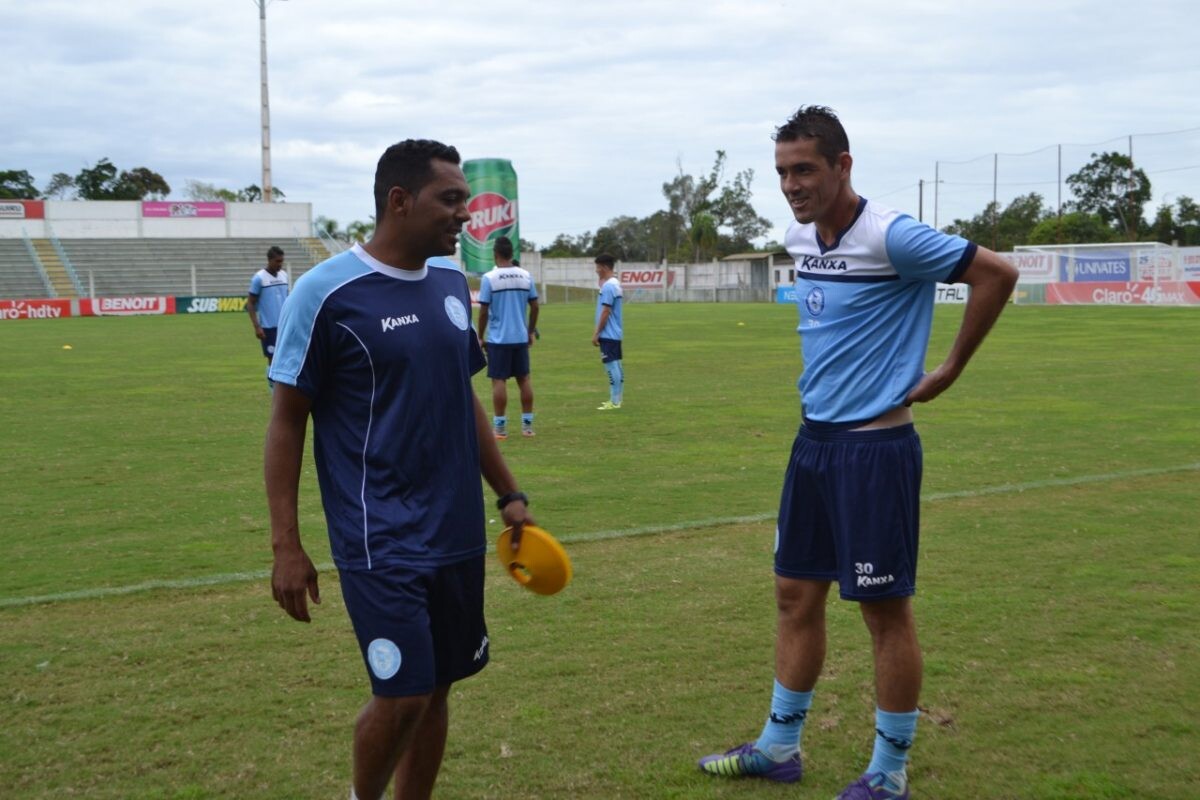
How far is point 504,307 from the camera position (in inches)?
518

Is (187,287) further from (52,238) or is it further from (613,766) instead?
(613,766)

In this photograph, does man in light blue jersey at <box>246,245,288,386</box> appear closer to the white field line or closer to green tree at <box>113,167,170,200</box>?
the white field line

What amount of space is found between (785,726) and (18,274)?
63.0m

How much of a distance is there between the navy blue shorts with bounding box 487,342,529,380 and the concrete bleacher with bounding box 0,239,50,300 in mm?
50580

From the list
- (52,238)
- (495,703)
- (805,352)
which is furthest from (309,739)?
(52,238)

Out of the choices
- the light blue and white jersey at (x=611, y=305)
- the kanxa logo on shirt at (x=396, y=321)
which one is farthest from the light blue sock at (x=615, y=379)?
the kanxa logo on shirt at (x=396, y=321)

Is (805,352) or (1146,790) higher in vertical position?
(805,352)

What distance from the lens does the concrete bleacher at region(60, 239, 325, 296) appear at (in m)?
61.0

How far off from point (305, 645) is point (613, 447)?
645cm

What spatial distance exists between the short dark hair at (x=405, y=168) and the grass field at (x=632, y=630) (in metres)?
2.02

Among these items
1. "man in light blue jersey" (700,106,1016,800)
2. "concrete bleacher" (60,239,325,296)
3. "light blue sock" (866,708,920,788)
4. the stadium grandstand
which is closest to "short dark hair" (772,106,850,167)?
"man in light blue jersey" (700,106,1016,800)

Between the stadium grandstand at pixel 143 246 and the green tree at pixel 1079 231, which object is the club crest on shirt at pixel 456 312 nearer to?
the stadium grandstand at pixel 143 246

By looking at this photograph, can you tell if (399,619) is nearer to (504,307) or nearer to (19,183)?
(504,307)

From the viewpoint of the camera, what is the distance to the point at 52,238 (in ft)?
214
